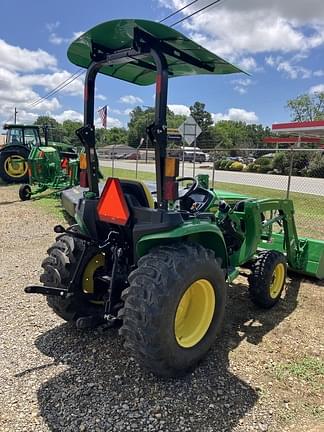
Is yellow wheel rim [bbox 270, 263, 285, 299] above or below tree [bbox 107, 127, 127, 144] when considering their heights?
below

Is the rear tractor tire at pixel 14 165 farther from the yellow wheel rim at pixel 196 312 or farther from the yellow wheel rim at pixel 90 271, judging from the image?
the yellow wheel rim at pixel 196 312

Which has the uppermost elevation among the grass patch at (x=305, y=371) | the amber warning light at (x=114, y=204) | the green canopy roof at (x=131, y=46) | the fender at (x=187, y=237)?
the green canopy roof at (x=131, y=46)

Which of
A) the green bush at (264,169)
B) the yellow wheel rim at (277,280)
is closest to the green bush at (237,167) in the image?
the green bush at (264,169)

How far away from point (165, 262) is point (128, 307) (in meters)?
0.37

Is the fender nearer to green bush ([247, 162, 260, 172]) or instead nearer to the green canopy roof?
the green canopy roof

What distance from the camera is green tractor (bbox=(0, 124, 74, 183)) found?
13953 millimetres

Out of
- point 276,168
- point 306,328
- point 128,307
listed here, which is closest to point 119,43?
point 128,307

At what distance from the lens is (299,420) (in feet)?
8.15

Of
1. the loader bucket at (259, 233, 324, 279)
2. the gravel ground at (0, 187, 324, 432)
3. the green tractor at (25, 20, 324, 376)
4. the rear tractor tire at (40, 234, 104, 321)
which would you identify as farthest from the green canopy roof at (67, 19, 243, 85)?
the loader bucket at (259, 233, 324, 279)

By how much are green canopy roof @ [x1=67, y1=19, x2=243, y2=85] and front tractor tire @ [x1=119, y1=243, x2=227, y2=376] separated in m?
1.40

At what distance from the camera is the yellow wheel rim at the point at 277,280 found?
4145mm

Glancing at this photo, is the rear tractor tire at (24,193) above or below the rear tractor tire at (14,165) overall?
below

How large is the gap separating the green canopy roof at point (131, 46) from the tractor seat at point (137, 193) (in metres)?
0.92

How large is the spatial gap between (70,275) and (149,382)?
3.44 feet
